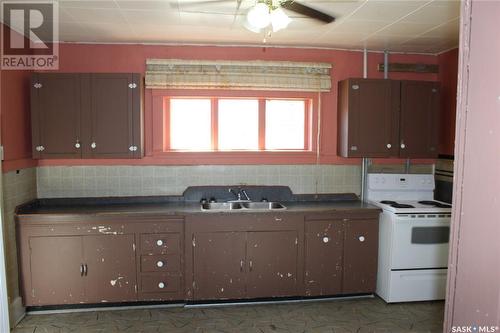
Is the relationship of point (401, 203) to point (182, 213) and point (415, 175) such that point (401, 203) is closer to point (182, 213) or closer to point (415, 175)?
point (415, 175)

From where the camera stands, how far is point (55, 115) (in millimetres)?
3365

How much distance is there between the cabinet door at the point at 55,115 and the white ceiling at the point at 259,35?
→ 443 millimetres

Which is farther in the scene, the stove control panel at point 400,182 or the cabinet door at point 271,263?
the stove control panel at point 400,182

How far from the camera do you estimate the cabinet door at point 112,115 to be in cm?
340

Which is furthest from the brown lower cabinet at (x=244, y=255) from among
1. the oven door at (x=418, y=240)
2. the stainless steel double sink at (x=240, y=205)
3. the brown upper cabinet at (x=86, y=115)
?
the brown upper cabinet at (x=86, y=115)

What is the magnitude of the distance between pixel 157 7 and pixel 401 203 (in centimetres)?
283

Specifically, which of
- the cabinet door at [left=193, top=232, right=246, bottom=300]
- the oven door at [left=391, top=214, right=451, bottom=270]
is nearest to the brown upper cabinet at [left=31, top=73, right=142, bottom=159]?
the cabinet door at [left=193, top=232, right=246, bottom=300]

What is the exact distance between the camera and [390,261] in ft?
11.2

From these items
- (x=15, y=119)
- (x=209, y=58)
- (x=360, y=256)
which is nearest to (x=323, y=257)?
(x=360, y=256)

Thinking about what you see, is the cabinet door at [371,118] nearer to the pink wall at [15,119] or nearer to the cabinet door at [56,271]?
the cabinet door at [56,271]

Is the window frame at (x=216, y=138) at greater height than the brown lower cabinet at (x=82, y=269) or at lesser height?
greater

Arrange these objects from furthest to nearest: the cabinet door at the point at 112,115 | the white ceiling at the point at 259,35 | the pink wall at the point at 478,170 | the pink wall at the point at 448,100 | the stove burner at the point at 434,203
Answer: the pink wall at the point at 448,100 → the stove burner at the point at 434,203 → the cabinet door at the point at 112,115 → the white ceiling at the point at 259,35 → the pink wall at the point at 478,170

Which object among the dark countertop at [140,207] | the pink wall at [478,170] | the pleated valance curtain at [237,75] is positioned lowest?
the dark countertop at [140,207]

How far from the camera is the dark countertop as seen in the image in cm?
326
